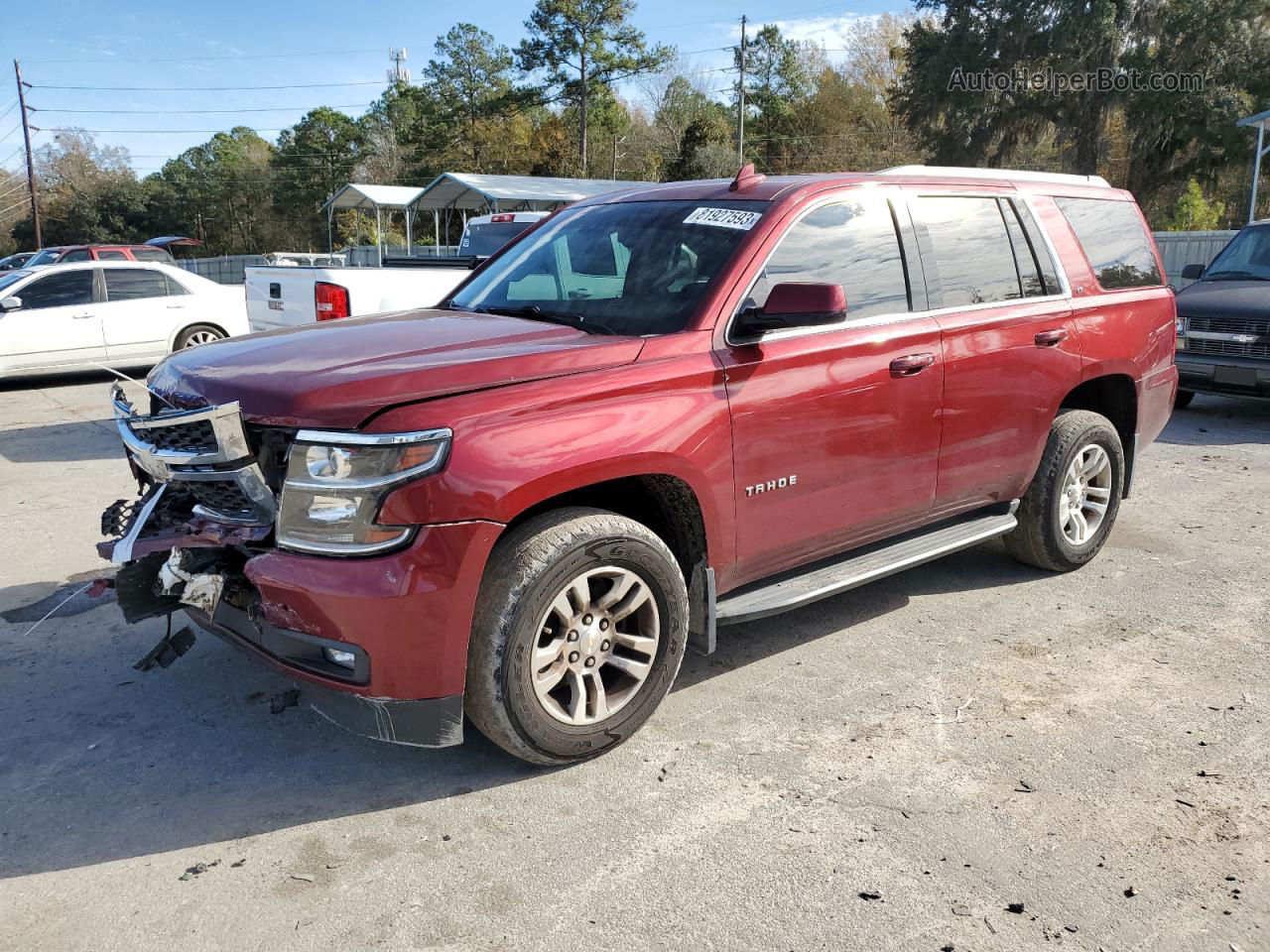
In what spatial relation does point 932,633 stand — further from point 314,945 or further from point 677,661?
point 314,945

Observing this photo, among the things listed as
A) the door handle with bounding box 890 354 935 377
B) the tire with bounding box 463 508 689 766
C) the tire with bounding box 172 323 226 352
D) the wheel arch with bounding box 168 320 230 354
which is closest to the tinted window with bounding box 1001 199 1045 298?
the door handle with bounding box 890 354 935 377

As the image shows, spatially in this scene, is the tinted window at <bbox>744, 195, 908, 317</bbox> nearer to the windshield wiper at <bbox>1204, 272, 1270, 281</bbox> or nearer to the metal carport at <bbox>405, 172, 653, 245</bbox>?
the windshield wiper at <bbox>1204, 272, 1270, 281</bbox>

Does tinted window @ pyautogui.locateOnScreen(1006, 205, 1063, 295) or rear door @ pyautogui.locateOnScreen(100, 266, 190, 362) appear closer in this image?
tinted window @ pyautogui.locateOnScreen(1006, 205, 1063, 295)

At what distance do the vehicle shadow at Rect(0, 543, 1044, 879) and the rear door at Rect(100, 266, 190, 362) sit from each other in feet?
31.0

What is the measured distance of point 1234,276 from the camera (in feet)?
33.9

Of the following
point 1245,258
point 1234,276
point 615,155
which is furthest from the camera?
point 615,155

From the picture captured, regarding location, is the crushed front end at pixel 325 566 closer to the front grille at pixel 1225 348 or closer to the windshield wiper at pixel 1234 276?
the front grille at pixel 1225 348

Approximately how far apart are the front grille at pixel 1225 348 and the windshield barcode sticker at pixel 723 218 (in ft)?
24.6

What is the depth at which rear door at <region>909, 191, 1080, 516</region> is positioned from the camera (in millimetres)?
4371

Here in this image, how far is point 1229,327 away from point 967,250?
252 inches

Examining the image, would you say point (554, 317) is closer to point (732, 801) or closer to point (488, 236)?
point (732, 801)

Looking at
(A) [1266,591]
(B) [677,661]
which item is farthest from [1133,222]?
(B) [677,661]

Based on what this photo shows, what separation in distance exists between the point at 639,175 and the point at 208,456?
61023mm

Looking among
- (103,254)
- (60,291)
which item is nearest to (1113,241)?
(60,291)
